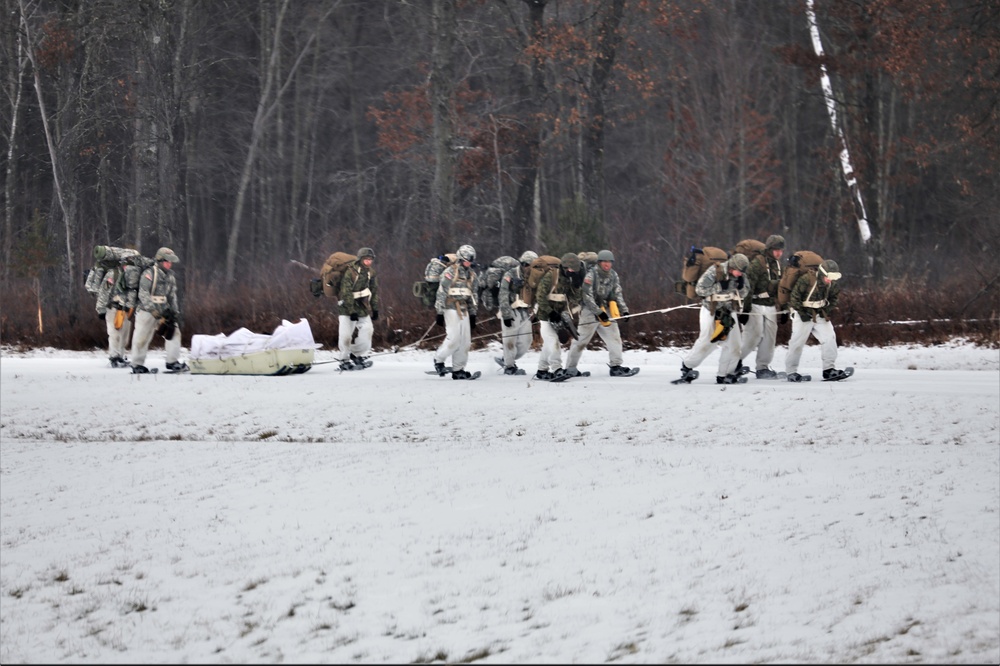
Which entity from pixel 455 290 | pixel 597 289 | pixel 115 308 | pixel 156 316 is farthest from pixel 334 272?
pixel 597 289

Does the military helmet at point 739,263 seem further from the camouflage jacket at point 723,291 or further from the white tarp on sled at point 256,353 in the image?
the white tarp on sled at point 256,353

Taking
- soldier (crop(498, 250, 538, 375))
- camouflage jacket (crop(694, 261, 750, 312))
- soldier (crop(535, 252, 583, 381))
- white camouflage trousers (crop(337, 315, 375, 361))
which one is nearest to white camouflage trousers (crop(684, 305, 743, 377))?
camouflage jacket (crop(694, 261, 750, 312))

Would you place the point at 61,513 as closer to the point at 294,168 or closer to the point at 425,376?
the point at 425,376

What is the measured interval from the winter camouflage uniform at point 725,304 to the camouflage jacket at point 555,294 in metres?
1.86

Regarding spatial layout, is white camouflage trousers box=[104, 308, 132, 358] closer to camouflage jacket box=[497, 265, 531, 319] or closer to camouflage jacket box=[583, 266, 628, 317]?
camouflage jacket box=[497, 265, 531, 319]

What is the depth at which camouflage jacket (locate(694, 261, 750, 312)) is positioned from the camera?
60.9 feet

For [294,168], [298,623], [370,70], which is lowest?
[298,623]

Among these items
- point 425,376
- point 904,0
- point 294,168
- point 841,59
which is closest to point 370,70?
point 294,168

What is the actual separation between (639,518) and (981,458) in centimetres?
389

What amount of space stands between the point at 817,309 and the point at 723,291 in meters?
1.35

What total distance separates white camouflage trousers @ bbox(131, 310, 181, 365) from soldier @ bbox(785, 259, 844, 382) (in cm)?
945

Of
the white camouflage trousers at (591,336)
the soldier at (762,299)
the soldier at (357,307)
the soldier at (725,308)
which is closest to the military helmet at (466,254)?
the soldier at (357,307)

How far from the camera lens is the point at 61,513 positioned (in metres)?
13.4

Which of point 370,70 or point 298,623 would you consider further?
point 370,70
